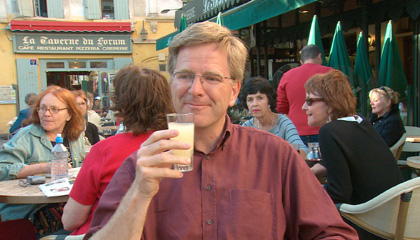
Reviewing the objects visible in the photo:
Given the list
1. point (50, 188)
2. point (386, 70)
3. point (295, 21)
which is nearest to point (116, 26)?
point (295, 21)

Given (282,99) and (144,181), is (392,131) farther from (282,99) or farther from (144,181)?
(144,181)

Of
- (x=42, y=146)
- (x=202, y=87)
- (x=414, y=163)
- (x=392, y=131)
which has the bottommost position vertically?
(x=414, y=163)

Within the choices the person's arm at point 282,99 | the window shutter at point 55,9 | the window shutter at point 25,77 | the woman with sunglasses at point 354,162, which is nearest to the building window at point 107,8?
the window shutter at point 55,9

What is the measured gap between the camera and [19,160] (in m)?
2.95

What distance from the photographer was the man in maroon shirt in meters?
1.32

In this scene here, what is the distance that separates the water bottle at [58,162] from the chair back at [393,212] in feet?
6.79

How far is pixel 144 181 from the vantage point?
1121 millimetres

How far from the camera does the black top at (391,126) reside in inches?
175

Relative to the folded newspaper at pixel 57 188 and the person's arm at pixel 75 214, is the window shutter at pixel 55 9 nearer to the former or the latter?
the folded newspaper at pixel 57 188

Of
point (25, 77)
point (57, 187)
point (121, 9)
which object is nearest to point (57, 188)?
point (57, 187)

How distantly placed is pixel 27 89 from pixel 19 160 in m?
12.3

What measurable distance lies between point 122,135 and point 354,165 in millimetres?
1432

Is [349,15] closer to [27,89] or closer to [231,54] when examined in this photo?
[231,54]

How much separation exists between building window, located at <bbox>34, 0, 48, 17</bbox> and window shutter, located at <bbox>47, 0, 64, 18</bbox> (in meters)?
0.48
